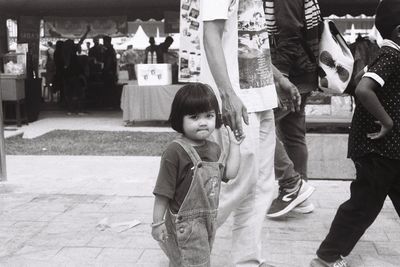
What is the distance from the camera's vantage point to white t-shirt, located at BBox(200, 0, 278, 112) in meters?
2.98

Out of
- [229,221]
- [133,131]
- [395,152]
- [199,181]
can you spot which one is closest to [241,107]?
[199,181]

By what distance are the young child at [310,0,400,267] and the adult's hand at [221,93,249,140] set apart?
26.1 inches

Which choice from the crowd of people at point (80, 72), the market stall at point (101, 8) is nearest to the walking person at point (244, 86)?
the market stall at point (101, 8)

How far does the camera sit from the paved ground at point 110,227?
3.66 metres

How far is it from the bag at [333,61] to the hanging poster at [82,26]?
10.2 meters

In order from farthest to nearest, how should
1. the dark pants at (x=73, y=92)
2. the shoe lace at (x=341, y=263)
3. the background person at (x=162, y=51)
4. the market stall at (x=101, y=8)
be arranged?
1. the dark pants at (x=73, y=92)
2. the background person at (x=162, y=51)
3. the market stall at (x=101, y=8)
4. the shoe lace at (x=341, y=263)

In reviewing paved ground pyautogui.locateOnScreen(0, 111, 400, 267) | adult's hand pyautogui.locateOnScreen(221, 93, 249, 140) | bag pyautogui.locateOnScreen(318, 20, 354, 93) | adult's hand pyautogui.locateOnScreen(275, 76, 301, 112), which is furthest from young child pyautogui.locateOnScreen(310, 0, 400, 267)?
bag pyautogui.locateOnScreen(318, 20, 354, 93)

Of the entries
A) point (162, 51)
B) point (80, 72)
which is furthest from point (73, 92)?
point (162, 51)

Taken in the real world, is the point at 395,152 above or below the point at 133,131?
above

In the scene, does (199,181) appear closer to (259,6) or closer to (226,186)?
(226,186)

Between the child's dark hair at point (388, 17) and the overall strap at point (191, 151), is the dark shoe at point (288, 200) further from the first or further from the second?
the overall strap at point (191, 151)

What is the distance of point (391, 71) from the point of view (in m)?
3.02

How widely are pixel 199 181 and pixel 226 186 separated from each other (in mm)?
476

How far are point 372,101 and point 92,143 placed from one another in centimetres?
647
